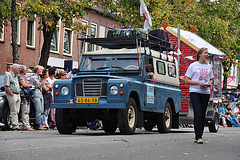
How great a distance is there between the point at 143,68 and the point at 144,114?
1.31 meters

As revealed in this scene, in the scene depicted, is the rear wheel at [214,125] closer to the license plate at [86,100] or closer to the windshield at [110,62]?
the windshield at [110,62]

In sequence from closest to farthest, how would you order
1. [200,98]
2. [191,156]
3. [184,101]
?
[191,156] → [200,98] → [184,101]

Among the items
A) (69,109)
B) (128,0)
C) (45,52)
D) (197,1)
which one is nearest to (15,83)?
(69,109)

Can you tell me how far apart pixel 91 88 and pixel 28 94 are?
274cm

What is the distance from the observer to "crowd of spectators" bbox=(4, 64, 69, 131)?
14.5 metres

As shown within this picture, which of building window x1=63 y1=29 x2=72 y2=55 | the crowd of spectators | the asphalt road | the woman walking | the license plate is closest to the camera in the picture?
the asphalt road

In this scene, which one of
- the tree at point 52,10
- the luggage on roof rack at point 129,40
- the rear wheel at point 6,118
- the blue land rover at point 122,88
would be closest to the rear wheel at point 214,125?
the blue land rover at point 122,88

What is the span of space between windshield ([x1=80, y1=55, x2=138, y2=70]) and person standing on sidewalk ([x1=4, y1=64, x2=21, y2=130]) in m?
1.71

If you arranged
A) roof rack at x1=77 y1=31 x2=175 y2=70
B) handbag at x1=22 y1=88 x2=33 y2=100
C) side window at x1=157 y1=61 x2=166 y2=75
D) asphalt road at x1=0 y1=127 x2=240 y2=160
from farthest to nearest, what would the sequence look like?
side window at x1=157 y1=61 x2=166 y2=75, handbag at x1=22 y1=88 x2=33 y2=100, roof rack at x1=77 y1=31 x2=175 y2=70, asphalt road at x1=0 y1=127 x2=240 y2=160

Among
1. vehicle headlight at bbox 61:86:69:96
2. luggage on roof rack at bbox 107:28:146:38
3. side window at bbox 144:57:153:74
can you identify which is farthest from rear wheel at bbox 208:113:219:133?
vehicle headlight at bbox 61:86:69:96

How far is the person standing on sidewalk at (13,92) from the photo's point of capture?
14469mm

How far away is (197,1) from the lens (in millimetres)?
43594

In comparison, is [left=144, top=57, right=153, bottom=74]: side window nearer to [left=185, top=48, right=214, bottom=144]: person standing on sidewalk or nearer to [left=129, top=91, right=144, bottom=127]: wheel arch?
[left=129, top=91, right=144, bottom=127]: wheel arch

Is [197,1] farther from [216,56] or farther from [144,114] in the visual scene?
[144,114]
